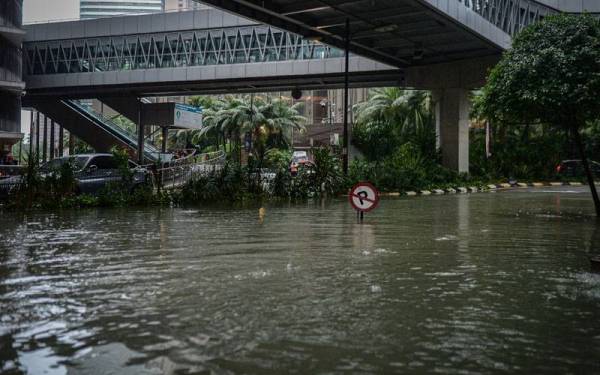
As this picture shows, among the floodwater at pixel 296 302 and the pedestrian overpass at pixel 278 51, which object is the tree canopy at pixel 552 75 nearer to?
the floodwater at pixel 296 302

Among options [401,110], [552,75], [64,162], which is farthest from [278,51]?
[552,75]

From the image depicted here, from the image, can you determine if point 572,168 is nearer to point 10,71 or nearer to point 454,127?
point 454,127

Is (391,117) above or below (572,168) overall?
above

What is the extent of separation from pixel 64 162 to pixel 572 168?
3476cm

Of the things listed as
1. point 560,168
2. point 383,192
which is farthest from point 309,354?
point 560,168

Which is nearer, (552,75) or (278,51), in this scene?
(552,75)

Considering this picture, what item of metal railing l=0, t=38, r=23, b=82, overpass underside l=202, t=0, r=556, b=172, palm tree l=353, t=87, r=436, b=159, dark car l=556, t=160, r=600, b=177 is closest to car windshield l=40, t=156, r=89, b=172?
overpass underside l=202, t=0, r=556, b=172

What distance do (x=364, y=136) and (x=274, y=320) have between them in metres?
44.8

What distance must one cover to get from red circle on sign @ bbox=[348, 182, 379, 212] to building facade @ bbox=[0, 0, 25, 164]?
3073 centimetres

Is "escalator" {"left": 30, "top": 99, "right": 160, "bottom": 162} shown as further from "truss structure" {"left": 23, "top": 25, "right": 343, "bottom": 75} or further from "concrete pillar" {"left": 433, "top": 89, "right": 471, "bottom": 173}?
"concrete pillar" {"left": 433, "top": 89, "right": 471, "bottom": 173}

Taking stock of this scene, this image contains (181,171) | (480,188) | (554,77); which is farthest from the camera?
(480,188)

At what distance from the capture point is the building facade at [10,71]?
4000 cm

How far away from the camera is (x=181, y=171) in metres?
23.1

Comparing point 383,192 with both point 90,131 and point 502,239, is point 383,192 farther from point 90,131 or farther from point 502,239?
point 90,131
